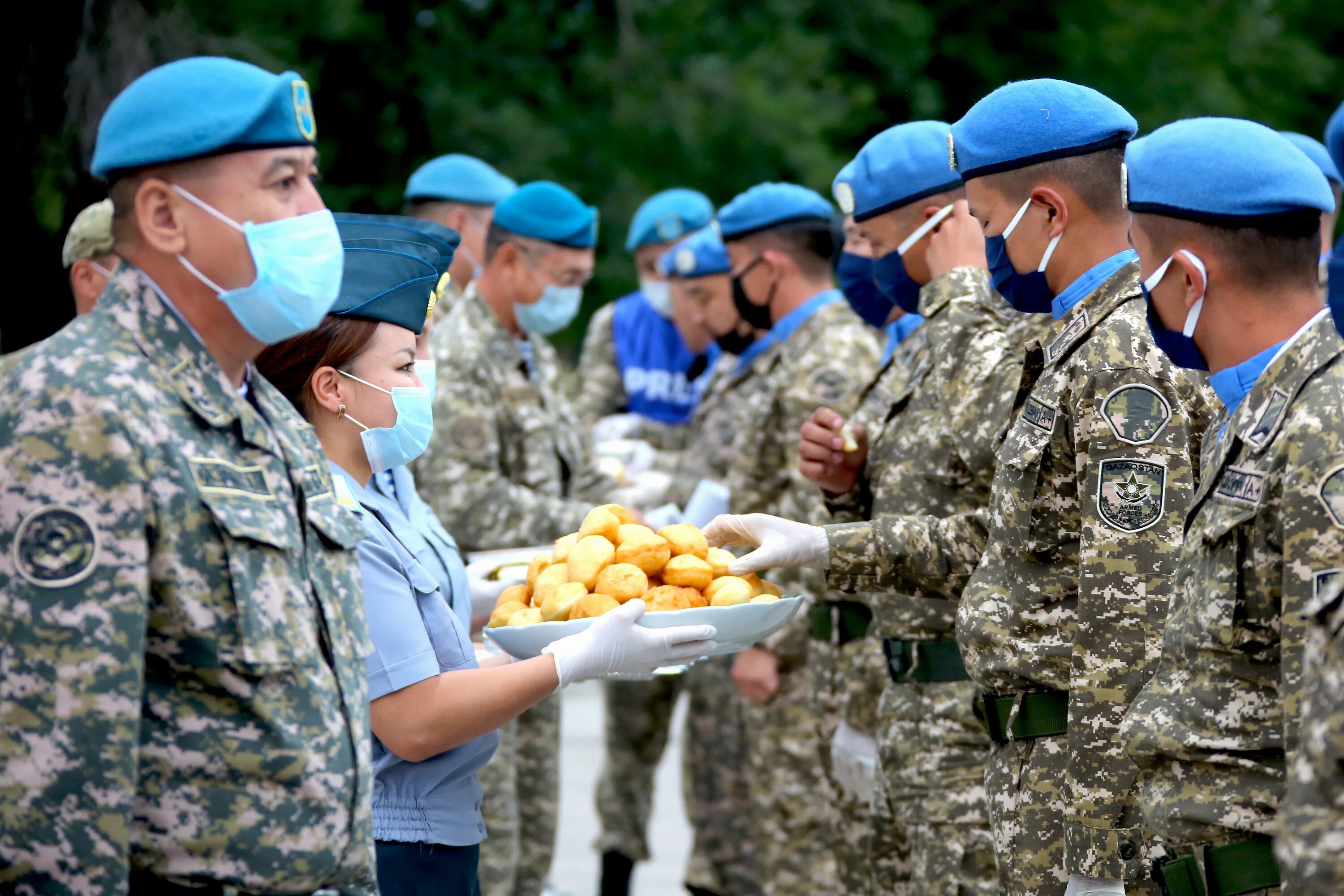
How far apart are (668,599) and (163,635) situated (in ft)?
4.49

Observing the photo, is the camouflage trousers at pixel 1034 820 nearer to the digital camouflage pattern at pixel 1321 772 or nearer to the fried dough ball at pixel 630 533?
the fried dough ball at pixel 630 533

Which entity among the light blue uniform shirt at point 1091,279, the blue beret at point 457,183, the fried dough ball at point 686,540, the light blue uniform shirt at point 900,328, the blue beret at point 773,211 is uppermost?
the blue beret at point 457,183

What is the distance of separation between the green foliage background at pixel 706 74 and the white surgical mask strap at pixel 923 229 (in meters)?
5.34

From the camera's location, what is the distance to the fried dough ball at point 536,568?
333 centimetres

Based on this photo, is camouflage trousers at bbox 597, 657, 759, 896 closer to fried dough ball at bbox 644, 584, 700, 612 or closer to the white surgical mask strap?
the white surgical mask strap

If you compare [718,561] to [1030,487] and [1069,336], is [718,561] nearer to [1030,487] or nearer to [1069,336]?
[1030,487]

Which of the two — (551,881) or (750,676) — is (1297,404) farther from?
(551,881)

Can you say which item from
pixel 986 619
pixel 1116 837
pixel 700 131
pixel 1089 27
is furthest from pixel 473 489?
pixel 1089 27

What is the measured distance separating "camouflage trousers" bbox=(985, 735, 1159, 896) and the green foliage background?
6.72 meters

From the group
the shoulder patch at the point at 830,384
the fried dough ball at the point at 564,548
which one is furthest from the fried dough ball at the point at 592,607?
the shoulder patch at the point at 830,384

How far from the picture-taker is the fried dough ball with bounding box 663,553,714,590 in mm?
3186

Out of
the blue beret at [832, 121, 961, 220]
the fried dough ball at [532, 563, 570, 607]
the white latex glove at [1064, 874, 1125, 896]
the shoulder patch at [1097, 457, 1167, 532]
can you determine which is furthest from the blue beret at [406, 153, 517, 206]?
the white latex glove at [1064, 874, 1125, 896]

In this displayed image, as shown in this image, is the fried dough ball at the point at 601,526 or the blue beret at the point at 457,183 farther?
Answer: the blue beret at the point at 457,183

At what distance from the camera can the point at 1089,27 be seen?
42.2ft
